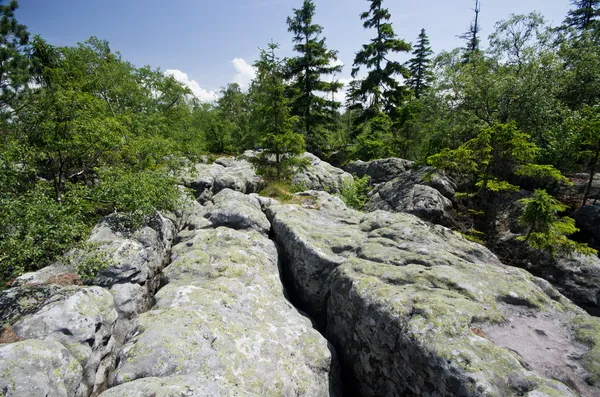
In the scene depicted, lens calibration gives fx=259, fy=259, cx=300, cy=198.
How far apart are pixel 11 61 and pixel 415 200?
2901 centimetres

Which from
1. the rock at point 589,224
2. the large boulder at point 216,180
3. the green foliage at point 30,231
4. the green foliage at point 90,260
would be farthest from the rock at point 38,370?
the rock at point 589,224

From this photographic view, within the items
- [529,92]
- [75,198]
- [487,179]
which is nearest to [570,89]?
[529,92]

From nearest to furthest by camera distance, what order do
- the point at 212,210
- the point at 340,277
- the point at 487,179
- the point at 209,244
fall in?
1. the point at 340,277
2. the point at 209,244
3. the point at 212,210
4. the point at 487,179

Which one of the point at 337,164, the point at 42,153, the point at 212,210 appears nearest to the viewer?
the point at 42,153

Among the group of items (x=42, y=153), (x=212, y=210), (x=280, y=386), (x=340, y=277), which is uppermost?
(x=42, y=153)

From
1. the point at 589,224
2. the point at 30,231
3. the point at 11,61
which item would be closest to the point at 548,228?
the point at 589,224

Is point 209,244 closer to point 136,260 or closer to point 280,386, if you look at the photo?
point 136,260

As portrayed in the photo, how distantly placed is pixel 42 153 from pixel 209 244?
6745mm

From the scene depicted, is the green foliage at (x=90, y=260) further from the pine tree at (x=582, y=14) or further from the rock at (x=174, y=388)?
the pine tree at (x=582, y=14)

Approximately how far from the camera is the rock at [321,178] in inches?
907

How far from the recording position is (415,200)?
1653 centimetres

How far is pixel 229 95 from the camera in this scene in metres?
50.9

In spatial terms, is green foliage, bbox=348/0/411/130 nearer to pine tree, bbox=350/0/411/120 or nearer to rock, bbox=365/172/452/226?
pine tree, bbox=350/0/411/120

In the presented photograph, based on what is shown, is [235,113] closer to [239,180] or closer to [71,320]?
[239,180]
